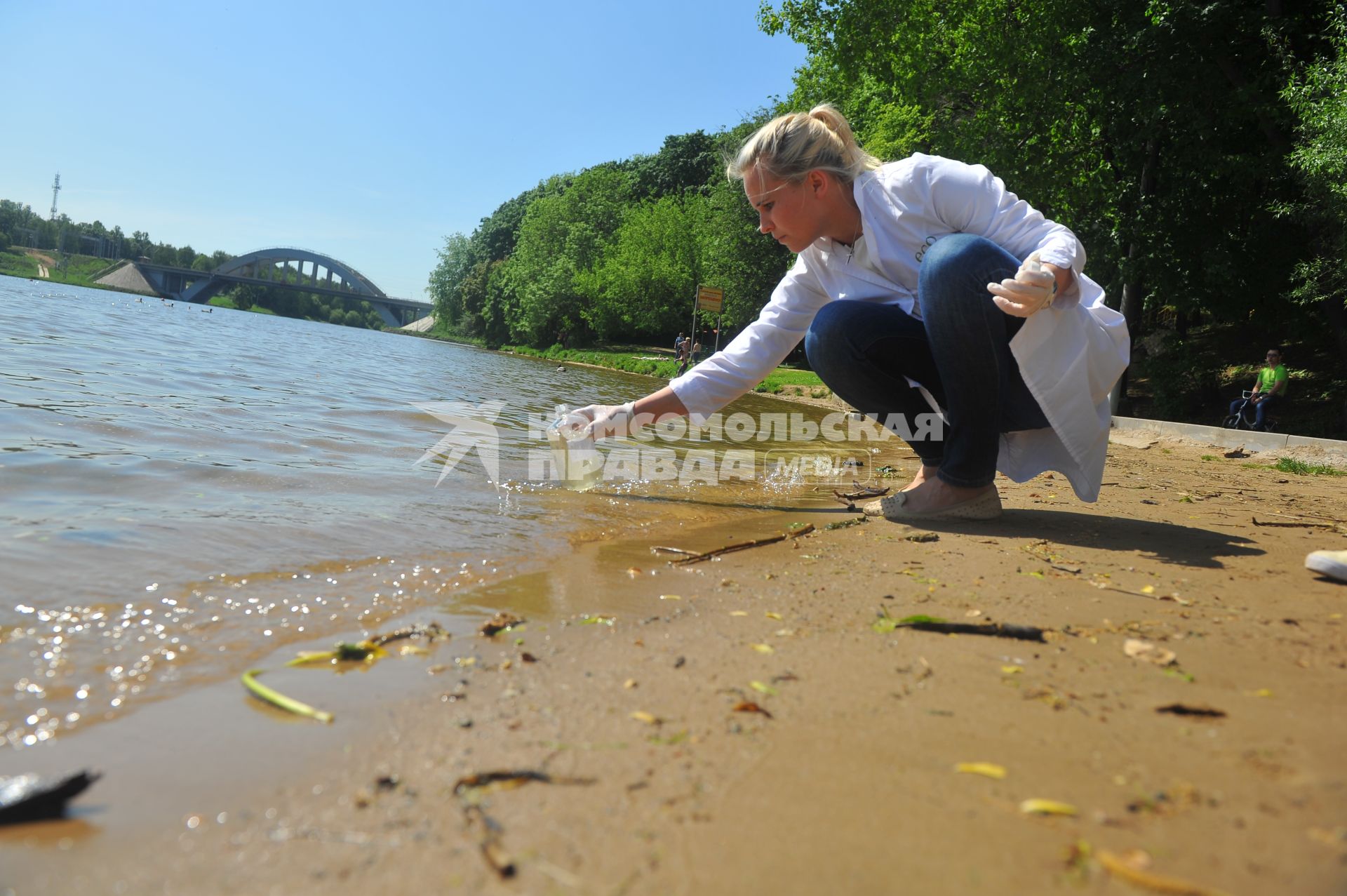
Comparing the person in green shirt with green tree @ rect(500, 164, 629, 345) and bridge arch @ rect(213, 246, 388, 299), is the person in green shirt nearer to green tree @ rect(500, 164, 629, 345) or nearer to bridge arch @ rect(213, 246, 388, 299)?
green tree @ rect(500, 164, 629, 345)

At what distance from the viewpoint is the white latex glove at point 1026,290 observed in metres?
2.29

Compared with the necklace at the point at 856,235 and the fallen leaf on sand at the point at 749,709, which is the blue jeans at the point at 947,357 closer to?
the necklace at the point at 856,235

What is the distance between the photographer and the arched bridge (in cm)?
8119

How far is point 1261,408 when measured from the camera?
11336mm

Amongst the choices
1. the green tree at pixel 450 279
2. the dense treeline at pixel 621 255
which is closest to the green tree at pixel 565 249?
the dense treeline at pixel 621 255

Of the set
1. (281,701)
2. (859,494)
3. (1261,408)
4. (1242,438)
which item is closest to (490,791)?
(281,701)

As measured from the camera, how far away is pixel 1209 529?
2.94 meters

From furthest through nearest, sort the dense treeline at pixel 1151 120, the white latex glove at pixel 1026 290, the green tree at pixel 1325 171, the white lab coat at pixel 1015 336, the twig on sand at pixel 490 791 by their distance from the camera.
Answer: the dense treeline at pixel 1151 120 → the green tree at pixel 1325 171 → the white lab coat at pixel 1015 336 → the white latex glove at pixel 1026 290 → the twig on sand at pixel 490 791

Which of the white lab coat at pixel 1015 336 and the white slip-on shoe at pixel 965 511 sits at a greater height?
the white lab coat at pixel 1015 336

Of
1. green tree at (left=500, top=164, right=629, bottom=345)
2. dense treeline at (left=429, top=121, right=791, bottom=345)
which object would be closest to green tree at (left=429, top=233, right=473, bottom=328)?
dense treeline at (left=429, top=121, right=791, bottom=345)

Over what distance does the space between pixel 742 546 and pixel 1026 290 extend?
1146mm

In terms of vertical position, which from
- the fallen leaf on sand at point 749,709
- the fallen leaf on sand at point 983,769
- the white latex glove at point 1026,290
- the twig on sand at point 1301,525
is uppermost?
the white latex glove at point 1026,290

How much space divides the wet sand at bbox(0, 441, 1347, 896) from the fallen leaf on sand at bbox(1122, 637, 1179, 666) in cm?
2

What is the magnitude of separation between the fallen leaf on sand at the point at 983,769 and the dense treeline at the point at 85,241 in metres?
105
